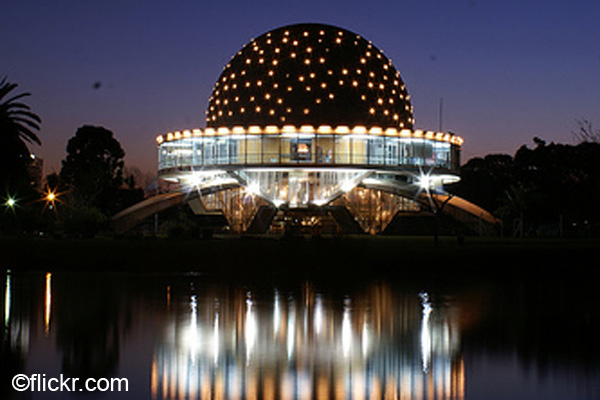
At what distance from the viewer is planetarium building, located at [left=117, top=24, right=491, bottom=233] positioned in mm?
51375

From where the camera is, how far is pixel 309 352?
8.65 metres

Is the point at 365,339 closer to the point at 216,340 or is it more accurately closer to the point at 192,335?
the point at 216,340

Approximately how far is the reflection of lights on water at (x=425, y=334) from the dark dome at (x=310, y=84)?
40959mm

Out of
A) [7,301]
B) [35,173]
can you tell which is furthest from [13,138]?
[35,173]

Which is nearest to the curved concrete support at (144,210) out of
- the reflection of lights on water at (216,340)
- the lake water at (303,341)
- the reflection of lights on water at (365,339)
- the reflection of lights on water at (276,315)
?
the lake water at (303,341)

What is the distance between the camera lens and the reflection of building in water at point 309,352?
7020 millimetres

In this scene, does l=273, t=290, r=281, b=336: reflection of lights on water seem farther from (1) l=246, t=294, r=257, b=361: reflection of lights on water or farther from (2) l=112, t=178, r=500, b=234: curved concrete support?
(2) l=112, t=178, r=500, b=234: curved concrete support

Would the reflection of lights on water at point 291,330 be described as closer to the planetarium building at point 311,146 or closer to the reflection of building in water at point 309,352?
the reflection of building in water at point 309,352

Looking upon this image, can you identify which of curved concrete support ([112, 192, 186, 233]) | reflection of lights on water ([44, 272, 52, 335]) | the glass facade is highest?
the glass facade

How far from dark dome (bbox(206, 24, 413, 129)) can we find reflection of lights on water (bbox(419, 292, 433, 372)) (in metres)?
41.0

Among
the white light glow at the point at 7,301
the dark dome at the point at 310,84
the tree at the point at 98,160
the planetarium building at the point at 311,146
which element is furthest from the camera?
the tree at the point at 98,160

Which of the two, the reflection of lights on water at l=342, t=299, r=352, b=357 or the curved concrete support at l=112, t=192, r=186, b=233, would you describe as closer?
the reflection of lights on water at l=342, t=299, r=352, b=357

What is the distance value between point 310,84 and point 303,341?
150 feet

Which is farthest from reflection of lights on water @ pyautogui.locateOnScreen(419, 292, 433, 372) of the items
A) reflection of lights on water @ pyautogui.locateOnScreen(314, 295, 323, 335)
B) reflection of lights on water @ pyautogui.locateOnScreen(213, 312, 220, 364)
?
reflection of lights on water @ pyautogui.locateOnScreen(213, 312, 220, 364)
